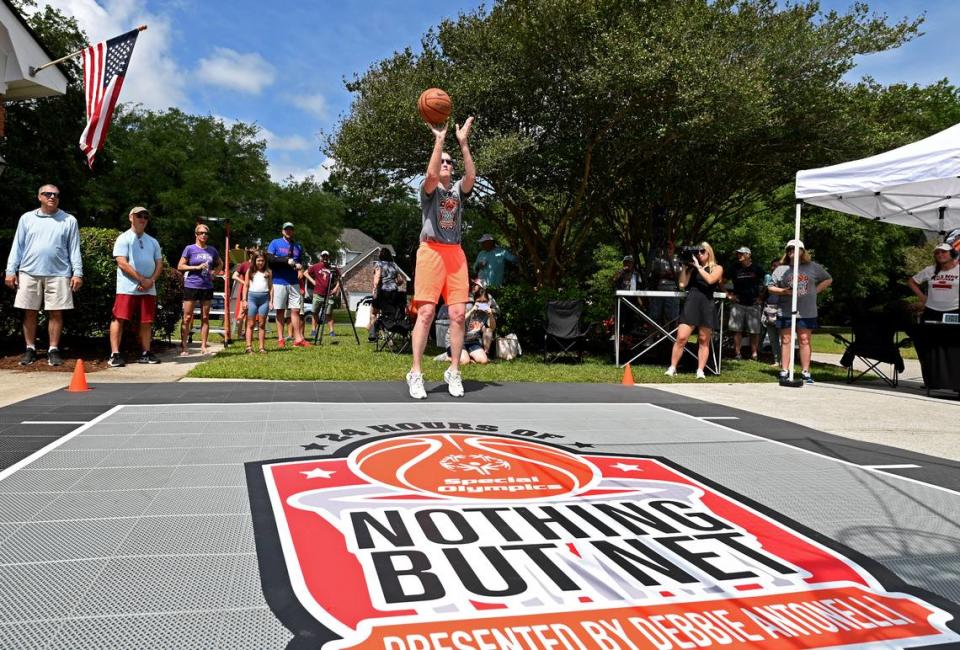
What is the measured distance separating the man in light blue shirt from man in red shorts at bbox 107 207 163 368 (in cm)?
42

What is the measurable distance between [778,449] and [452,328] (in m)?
2.77

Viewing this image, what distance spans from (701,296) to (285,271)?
6.36m

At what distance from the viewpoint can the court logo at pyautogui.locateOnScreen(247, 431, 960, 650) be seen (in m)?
1.63

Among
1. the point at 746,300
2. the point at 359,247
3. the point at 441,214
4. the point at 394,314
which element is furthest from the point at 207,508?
the point at 359,247

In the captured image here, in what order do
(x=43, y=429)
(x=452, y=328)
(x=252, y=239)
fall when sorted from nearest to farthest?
(x=43, y=429)
(x=452, y=328)
(x=252, y=239)

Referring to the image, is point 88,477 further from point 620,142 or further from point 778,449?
point 620,142

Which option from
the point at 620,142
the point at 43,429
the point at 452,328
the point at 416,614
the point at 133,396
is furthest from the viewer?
the point at 620,142

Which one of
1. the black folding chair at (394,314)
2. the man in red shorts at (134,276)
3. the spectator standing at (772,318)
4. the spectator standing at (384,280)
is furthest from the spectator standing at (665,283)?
the man in red shorts at (134,276)

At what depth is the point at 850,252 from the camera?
105 feet

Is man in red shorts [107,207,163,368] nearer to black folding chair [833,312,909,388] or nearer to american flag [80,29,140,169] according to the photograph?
american flag [80,29,140,169]

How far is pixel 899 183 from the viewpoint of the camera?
7035mm

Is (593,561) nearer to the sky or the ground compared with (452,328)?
nearer to the ground

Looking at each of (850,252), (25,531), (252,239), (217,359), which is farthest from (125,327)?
(850,252)

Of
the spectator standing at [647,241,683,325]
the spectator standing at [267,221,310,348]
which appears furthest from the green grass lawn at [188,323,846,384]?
the spectator standing at [647,241,683,325]
